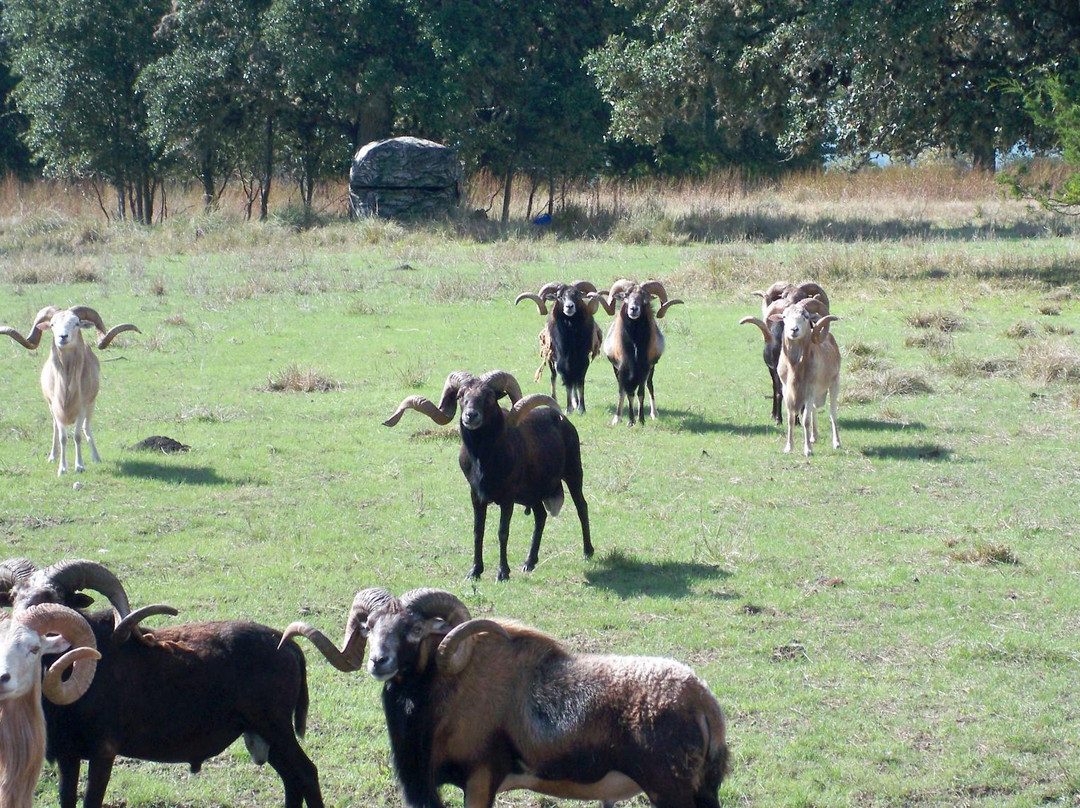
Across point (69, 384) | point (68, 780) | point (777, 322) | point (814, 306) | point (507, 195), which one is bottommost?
point (68, 780)

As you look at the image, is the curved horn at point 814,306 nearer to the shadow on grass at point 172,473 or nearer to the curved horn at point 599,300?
the curved horn at point 599,300

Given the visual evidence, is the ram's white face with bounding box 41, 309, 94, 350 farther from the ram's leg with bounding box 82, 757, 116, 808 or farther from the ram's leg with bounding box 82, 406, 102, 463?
the ram's leg with bounding box 82, 757, 116, 808

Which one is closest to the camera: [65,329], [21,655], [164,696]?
[21,655]

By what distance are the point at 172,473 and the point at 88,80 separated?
1185 inches

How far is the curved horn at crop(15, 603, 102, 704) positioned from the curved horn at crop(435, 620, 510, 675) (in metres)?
1.40

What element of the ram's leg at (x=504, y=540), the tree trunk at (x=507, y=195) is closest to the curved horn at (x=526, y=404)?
the ram's leg at (x=504, y=540)

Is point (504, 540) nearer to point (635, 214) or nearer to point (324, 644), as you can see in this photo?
point (324, 644)

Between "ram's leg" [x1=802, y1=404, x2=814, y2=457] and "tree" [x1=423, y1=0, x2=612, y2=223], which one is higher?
"tree" [x1=423, y1=0, x2=612, y2=223]

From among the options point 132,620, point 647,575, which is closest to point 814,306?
point 647,575

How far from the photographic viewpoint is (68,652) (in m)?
4.86

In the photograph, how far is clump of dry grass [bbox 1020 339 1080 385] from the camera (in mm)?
16125

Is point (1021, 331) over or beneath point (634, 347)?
over

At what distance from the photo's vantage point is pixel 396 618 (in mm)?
5289

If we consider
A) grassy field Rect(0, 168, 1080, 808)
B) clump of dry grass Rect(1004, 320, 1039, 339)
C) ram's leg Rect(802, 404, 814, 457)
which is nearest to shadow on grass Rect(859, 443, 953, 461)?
grassy field Rect(0, 168, 1080, 808)
